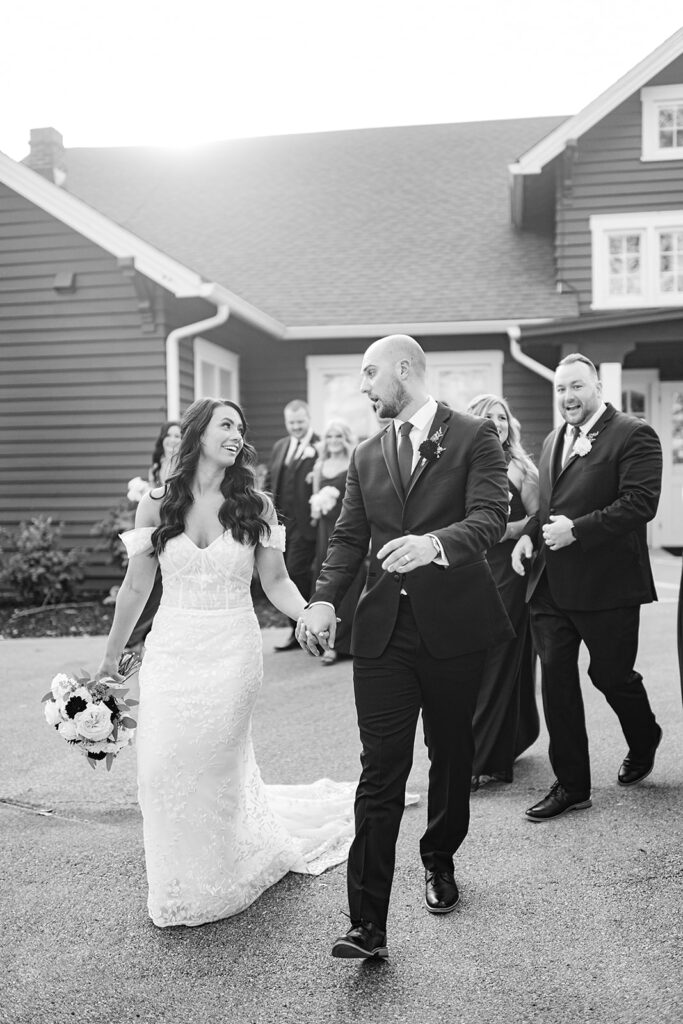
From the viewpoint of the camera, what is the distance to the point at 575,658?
4891 mm

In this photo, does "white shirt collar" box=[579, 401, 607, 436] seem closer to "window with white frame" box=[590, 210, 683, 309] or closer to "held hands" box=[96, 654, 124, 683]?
"held hands" box=[96, 654, 124, 683]

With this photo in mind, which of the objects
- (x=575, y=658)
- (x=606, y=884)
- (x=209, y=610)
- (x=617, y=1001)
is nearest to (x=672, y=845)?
(x=606, y=884)

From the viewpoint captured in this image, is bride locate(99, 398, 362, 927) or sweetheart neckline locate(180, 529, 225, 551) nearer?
bride locate(99, 398, 362, 927)

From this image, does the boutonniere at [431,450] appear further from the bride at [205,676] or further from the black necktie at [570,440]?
the black necktie at [570,440]

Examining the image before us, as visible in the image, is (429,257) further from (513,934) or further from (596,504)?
(513,934)

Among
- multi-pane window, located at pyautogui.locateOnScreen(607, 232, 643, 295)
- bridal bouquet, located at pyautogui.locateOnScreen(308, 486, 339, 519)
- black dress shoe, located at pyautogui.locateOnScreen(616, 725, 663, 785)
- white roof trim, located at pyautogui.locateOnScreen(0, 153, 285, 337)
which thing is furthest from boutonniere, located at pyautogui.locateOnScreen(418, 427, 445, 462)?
multi-pane window, located at pyautogui.locateOnScreen(607, 232, 643, 295)

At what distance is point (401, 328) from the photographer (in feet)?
48.1

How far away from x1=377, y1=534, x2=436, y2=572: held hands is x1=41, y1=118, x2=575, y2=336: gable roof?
35.1ft

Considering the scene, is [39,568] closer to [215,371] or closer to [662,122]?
[215,371]

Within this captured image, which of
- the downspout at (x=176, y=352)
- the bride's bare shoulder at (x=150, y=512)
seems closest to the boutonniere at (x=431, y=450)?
the bride's bare shoulder at (x=150, y=512)

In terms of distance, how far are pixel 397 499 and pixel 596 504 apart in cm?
156

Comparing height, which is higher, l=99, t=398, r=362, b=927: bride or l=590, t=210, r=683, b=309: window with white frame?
l=590, t=210, r=683, b=309: window with white frame

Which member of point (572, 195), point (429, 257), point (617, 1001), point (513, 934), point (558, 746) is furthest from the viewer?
point (429, 257)

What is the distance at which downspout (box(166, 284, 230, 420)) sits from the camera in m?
12.4
